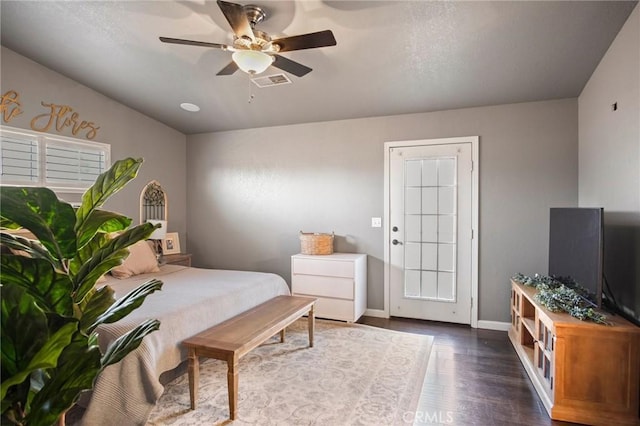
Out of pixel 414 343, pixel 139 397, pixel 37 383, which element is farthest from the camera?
pixel 414 343

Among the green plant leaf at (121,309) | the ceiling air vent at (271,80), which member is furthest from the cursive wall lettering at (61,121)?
the green plant leaf at (121,309)

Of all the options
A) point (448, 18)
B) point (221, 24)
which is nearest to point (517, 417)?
point (448, 18)

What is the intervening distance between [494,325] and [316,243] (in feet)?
7.06

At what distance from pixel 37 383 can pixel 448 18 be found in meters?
2.96

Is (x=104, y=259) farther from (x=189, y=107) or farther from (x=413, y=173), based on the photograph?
(x=189, y=107)

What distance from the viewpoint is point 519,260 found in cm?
383

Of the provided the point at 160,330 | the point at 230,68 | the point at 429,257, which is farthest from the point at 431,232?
the point at 160,330

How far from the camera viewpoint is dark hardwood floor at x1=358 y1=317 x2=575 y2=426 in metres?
2.30

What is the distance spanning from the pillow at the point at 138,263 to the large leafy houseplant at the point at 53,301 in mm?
2738

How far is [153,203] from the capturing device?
4.92m

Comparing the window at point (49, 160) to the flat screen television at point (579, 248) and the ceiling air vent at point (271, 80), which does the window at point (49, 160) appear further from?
the flat screen television at point (579, 248)

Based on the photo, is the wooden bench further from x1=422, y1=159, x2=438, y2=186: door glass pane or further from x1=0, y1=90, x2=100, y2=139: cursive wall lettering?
x1=0, y1=90, x2=100, y2=139: cursive wall lettering

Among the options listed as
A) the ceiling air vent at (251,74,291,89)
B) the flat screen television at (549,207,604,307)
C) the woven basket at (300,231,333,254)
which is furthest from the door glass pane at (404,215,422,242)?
the ceiling air vent at (251,74,291,89)

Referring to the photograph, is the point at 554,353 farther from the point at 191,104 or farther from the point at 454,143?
the point at 191,104
